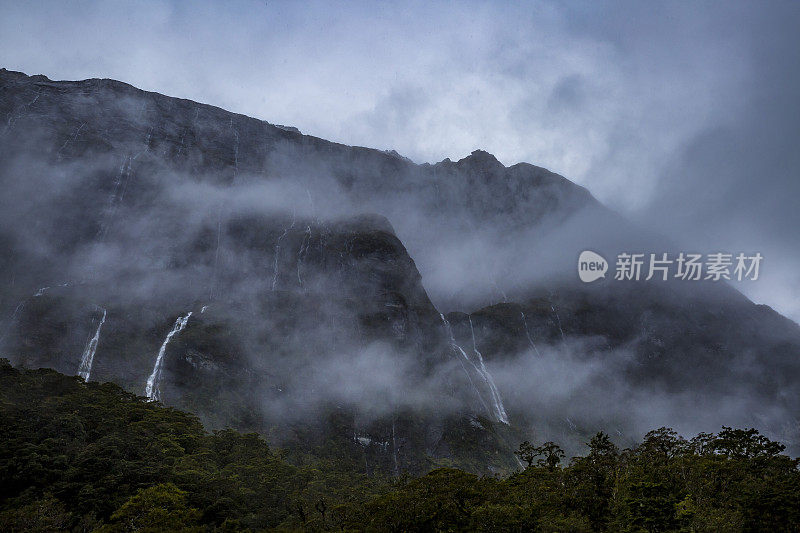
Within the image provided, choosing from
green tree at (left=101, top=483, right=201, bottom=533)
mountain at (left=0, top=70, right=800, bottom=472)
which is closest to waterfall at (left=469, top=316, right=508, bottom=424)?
mountain at (left=0, top=70, right=800, bottom=472)

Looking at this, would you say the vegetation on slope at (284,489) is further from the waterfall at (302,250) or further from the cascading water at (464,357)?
the waterfall at (302,250)

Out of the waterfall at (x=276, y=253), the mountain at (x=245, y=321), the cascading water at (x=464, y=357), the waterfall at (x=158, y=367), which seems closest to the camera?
the waterfall at (x=158, y=367)

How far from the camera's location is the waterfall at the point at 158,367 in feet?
378

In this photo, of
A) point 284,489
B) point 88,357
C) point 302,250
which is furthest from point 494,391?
point 284,489

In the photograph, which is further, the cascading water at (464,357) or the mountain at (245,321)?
the cascading water at (464,357)

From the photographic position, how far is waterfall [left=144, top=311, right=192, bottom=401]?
378 feet

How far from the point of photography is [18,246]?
463 feet

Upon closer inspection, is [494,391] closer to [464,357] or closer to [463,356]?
[464,357]

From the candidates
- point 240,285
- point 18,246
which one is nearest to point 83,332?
point 18,246

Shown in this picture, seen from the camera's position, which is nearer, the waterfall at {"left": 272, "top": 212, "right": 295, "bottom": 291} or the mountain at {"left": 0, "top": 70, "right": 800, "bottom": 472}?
the mountain at {"left": 0, "top": 70, "right": 800, "bottom": 472}

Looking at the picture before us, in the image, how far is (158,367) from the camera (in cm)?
12369

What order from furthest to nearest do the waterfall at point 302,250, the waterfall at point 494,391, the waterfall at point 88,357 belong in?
1. the waterfall at point 302,250
2. the waterfall at point 494,391
3. the waterfall at point 88,357

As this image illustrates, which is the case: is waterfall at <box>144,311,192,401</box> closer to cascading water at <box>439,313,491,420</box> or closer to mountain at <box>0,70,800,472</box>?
mountain at <box>0,70,800,472</box>

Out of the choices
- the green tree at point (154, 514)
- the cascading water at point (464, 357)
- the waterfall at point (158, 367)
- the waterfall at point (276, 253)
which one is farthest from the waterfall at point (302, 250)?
the green tree at point (154, 514)
